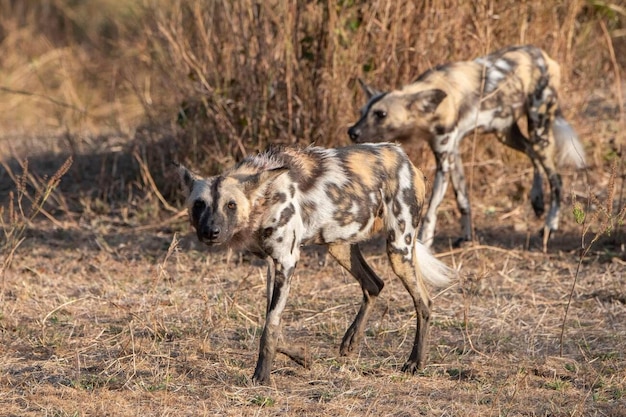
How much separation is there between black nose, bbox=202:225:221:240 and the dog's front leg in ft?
1.17

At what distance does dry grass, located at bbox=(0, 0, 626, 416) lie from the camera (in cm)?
426

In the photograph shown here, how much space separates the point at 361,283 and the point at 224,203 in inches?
39.4

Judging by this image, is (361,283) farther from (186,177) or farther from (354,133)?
(354,133)

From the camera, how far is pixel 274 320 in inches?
170

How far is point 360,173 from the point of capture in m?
4.61

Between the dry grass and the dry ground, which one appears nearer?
the dry ground

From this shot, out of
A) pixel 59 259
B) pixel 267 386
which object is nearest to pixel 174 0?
pixel 59 259

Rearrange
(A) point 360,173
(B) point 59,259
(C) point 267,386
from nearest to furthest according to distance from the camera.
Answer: (C) point 267,386, (A) point 360,173, (B) point 59,259

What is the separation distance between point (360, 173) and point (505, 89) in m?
2.69

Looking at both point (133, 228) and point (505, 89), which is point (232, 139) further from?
point (505, 89)

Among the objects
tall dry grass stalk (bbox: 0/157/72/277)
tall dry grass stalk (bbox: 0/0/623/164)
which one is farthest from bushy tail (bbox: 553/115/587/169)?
tall dry grass stalk (bbox: 0/157/72/277)

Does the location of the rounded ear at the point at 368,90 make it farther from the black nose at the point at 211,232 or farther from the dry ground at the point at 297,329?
the black nose at the point at 211,232

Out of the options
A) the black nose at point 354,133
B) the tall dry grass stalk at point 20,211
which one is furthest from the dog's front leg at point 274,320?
the black nose at point 354,133

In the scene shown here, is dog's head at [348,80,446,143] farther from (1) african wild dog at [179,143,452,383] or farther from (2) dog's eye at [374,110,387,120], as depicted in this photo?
(1) african wild dog at [179,143,452,383]
